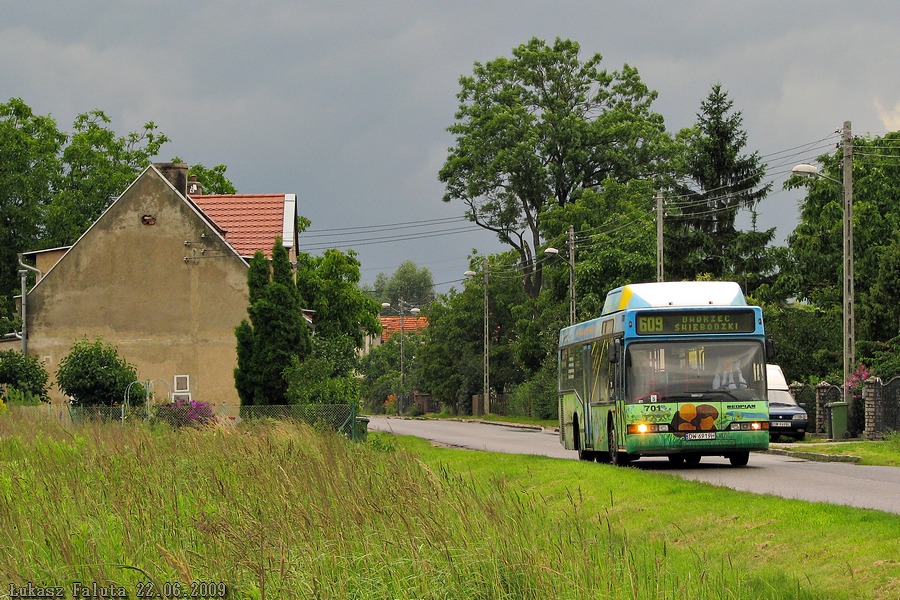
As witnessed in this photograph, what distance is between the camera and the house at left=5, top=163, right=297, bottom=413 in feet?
159

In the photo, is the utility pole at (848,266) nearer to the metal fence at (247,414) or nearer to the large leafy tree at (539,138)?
the metal fence at (247,414)

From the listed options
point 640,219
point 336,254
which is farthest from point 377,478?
point 640,219

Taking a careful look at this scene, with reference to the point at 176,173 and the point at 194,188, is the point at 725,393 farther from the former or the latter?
the point at 194,188

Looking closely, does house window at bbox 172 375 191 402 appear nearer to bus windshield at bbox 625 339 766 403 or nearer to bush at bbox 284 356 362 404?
bush at bbox 284 356 362 404

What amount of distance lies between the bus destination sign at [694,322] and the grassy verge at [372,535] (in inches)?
286

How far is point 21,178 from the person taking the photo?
67250mm

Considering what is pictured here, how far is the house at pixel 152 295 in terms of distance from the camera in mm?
48469

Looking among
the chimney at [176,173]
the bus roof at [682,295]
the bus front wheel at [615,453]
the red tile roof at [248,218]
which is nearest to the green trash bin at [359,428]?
the bus front wheel at [615,453]

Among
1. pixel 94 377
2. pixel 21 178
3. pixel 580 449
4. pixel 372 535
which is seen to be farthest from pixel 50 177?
pixel 372 535

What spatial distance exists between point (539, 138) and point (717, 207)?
12802mm

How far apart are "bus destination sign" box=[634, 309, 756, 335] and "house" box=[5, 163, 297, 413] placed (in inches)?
1075

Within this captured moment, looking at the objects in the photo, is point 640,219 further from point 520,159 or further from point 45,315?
point 45,315

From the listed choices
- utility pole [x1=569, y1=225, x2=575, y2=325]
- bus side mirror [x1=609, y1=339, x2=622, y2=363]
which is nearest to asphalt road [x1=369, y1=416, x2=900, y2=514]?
bus side mirror [x1=609, y1=339, x2=622, y2=363]

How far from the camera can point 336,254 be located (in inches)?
2405
